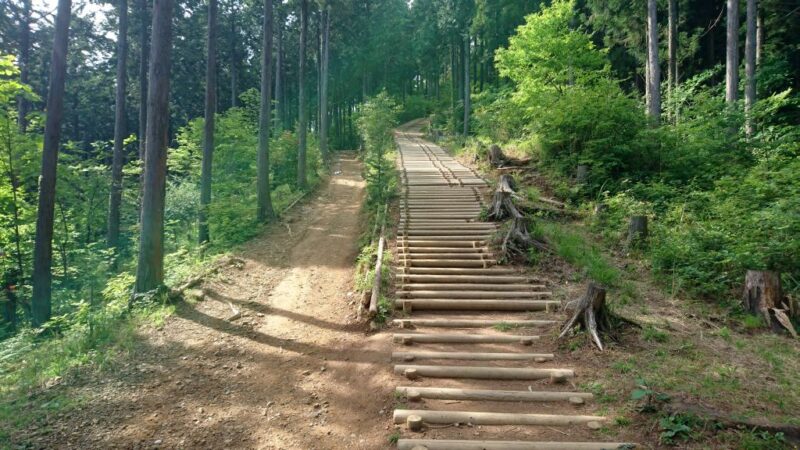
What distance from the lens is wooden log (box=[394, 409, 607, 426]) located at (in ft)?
14.6

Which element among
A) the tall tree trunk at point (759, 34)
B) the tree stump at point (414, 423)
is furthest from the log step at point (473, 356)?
the tall tree trunk at point (759, 34)

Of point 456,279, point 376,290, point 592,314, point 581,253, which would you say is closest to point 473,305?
point 456,279

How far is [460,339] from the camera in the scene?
6.37m

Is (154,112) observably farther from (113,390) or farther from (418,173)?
(418,173)

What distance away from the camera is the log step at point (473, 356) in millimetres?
5770

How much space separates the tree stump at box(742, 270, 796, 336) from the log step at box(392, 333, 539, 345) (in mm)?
3210

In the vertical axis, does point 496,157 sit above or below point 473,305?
above

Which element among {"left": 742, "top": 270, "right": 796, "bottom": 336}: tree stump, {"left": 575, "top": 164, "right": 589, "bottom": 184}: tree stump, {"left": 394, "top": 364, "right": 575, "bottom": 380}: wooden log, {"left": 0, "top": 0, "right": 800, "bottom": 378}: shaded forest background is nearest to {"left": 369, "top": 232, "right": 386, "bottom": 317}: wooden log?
{"left": 394, "top": 364, "right": 575, "bottom": 380}: wooden log

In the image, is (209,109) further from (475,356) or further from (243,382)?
(475,356)

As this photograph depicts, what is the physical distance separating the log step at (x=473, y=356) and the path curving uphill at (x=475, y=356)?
1 cm

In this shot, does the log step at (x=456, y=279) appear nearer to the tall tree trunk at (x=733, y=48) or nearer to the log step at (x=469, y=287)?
the log step at (x=469, y=287)

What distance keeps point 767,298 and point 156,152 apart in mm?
10576

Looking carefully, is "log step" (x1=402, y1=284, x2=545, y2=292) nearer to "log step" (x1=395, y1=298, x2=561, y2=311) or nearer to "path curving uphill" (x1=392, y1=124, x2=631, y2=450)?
"path curving uphill" (x1=392, y1=124, x2=631, y2=450)

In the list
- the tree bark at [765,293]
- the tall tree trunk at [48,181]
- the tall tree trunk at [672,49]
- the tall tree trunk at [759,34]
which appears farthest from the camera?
the tall tree trunk at [672,49]
